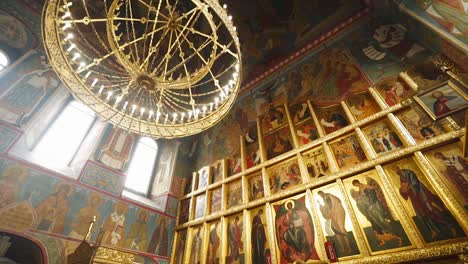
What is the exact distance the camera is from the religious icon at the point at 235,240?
566 cm

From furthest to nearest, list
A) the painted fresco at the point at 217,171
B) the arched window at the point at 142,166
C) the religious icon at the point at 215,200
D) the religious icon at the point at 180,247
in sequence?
the arched window at the point at 142,166 → the painted fresco at the point at 217,171 → the religious icon at the point at 215,200 → the religious icon at the point at 180,247

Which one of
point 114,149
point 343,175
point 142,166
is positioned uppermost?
point 142,166

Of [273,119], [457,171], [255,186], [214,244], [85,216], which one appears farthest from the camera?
[273,119]

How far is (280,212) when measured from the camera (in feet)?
18.4

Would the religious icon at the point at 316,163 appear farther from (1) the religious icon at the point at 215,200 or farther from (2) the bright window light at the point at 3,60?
(2) the bright window light at the point at 3,60

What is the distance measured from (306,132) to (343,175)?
1.81m

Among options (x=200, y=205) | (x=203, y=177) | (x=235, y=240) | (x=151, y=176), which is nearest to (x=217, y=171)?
(x=203, y=177)

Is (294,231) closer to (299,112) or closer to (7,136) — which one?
(299,112)

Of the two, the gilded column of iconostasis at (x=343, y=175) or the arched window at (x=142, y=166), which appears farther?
the arched window at (x=142, y=166)

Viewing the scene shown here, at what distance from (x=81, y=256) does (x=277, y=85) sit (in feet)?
25.5

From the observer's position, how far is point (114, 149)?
7.98m

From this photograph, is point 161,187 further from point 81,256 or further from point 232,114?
point 81,256

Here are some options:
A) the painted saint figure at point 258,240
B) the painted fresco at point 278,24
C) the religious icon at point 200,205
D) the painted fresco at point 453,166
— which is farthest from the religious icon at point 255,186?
the painted fresco at point 278,24

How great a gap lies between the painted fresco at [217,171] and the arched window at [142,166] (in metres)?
2.93
